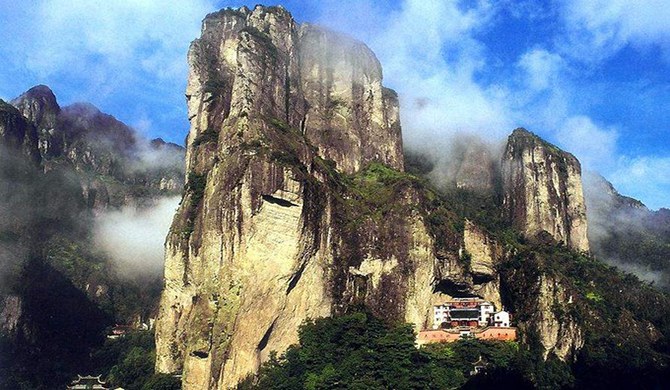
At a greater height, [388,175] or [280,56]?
[280,56]

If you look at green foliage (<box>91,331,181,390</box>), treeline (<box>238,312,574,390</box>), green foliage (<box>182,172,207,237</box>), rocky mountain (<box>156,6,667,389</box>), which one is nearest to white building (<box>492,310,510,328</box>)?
rocky mountain (<box>156,6,667,389</box>)

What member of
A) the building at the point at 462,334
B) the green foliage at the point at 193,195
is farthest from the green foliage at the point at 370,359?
the green foliage at the point at 193,195

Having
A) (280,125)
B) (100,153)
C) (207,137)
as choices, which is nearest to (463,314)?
(280,125)

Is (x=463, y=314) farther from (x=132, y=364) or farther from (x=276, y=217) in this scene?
(x=132, y=364)

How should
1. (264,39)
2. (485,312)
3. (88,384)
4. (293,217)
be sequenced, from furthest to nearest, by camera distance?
(88,384) < (264,39) < (485,312) < (293,217)

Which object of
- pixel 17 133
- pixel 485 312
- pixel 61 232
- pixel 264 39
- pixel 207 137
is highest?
pixel 17 133

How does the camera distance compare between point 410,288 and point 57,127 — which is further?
point 57,127

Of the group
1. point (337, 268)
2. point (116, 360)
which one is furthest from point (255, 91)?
point (116, 360)

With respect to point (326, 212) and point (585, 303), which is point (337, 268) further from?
point (585, 303)
